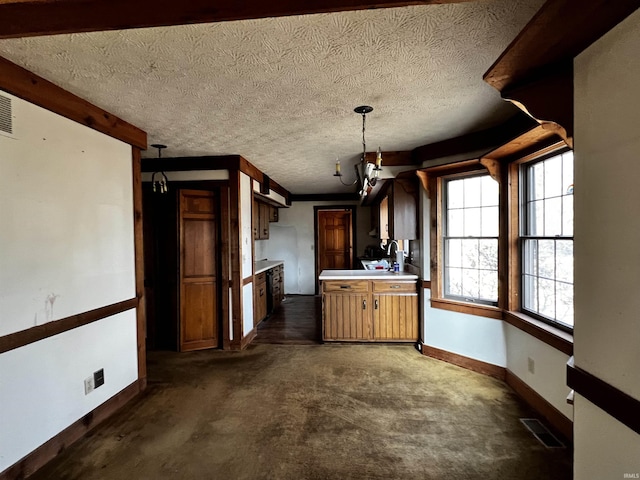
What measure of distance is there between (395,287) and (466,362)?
1.11 metres

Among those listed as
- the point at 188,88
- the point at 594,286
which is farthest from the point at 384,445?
the point at 188,88

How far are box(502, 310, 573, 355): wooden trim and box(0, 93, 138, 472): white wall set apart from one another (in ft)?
11.2

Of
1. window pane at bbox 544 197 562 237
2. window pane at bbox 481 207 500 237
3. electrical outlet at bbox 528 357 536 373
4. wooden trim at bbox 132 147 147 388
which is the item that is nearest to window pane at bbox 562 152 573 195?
→ window pane at bbox 544 197 562 237

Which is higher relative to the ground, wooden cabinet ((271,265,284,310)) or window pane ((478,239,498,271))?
window pane ((478,239,498,271))

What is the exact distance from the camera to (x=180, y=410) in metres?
2.62

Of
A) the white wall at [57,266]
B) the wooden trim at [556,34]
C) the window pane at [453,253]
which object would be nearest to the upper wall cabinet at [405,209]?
the window pane at [453,253]

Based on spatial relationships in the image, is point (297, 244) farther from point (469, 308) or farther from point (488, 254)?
point (488, 254)

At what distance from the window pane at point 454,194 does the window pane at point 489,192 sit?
0.25 m

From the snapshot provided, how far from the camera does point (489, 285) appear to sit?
323 centimetres

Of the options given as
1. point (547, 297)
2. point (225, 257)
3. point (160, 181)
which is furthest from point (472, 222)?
point (160, 181)

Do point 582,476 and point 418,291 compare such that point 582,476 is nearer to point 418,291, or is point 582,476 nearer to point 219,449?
point 219,449

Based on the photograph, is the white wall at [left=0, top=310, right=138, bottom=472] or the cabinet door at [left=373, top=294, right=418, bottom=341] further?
the cabinet door at [left=373, top=294, right=418, bottom=341]

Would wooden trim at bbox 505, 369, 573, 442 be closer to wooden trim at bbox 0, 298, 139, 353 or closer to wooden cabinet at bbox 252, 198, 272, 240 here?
wooden trim at bbox 0, 298, 139, 353

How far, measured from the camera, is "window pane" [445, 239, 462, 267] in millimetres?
3504
